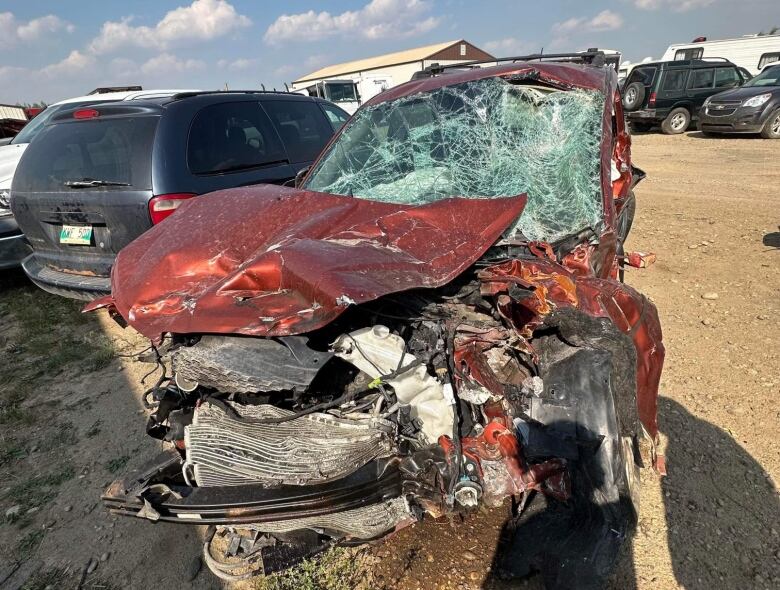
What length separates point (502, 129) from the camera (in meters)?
2.71

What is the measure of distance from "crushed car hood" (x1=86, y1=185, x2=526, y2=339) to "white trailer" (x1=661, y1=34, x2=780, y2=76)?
1991 cm

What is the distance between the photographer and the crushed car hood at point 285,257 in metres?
1.51

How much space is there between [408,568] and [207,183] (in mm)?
2924

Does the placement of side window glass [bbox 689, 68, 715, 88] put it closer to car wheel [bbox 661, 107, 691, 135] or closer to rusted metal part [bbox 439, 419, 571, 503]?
car wheel [bbox 661, 107, 691, 135]

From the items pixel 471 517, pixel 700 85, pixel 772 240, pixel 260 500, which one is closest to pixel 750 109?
pixel 700 85

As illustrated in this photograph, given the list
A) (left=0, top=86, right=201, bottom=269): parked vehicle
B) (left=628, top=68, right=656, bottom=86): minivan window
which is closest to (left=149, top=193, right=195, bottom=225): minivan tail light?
(left=0, top=86, right=201, bottom=269): parked vehicle

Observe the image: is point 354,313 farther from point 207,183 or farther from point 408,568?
point 207,183

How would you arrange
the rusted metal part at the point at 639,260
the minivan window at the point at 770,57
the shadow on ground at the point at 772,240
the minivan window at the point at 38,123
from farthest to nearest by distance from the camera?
the minivan window at the point at 770,57, the minivan window at the point at 38,123, the shadow on ground at the point at 772,240, the rusted metal part at the point at 639,260

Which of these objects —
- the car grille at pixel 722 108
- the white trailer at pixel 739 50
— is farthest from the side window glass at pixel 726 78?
the white trailer at pixel 739 50

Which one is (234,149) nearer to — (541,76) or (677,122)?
(541,76)

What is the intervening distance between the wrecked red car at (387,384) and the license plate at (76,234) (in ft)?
6.41

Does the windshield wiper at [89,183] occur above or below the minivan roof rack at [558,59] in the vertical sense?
below

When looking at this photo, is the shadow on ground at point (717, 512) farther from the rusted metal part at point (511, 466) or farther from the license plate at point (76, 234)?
the license plate at point (76, 234)

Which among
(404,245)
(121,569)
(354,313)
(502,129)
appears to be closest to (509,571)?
(354,313)
